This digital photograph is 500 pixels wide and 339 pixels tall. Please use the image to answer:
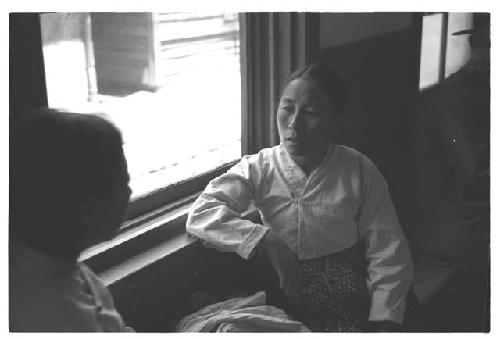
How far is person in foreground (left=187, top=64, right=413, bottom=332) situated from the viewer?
3.61 feet

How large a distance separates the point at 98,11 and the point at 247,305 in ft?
1.90

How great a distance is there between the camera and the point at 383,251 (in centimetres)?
114

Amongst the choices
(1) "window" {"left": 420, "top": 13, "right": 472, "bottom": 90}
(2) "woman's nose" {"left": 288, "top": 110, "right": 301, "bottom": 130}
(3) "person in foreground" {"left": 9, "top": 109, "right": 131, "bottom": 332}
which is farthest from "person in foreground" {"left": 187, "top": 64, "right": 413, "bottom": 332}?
(3) "person in foreground" {"left": 9, "top": 109, "right": 131, "bottom": 332}

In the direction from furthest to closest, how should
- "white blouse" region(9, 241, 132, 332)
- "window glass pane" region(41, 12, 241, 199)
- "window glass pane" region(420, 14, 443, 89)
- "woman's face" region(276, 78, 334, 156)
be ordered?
"window glass pane" region(420, 14, 443, 89)
"woman's face" region(276, 78, 334, 156)
"window glass pane" region(41, 12, 241, 199)
"white blouse" region(9, 241, 132, 332)

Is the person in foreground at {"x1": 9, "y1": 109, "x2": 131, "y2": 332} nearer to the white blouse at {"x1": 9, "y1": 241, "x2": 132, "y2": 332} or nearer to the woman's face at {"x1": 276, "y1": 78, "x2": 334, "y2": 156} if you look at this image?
the white blouse at {"x1": 9, "y1": 241, "x2": 132, "y2": 332}

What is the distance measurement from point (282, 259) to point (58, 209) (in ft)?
1.53

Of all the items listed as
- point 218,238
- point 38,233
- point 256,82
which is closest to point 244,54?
point 256,82

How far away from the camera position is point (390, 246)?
3.76 ft

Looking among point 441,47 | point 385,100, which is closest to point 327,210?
point 385,100

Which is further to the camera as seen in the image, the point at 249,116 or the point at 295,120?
the point at 249,116

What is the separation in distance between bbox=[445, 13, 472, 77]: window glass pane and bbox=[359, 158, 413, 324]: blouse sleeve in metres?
0.30

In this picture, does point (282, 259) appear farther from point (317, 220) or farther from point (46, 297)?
point (46, 297)


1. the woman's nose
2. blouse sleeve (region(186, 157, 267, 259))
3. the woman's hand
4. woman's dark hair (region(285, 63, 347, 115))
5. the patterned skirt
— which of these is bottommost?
the patterned skirt

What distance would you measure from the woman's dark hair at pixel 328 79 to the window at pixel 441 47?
0.20 metres
